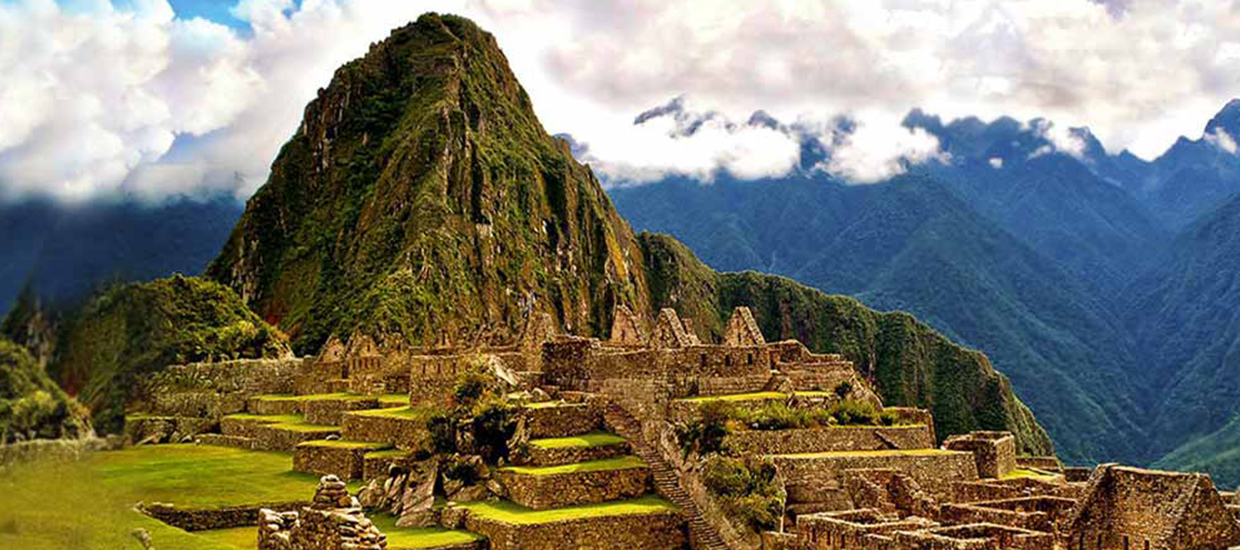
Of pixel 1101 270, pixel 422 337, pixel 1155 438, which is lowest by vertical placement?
pixel 1155 438

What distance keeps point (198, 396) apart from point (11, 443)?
164 feet

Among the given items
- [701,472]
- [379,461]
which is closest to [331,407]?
[379,461]

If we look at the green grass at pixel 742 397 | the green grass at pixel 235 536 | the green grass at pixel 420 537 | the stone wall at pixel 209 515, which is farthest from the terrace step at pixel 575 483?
the green grass at pixel 235 536

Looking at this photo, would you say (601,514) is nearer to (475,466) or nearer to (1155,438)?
(475,466)

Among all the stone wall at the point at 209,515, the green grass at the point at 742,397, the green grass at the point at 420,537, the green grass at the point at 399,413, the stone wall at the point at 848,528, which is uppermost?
the green grass at the point at 742,397

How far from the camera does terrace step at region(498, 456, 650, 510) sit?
89.5 ft

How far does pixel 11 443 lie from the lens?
684 centimetres

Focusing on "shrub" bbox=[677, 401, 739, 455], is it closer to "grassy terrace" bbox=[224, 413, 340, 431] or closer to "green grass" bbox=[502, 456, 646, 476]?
"green grass" bbox=[502, 456, 646, 476]

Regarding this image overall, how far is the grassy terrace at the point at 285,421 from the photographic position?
141ft

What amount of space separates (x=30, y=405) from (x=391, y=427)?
2745 centimetres

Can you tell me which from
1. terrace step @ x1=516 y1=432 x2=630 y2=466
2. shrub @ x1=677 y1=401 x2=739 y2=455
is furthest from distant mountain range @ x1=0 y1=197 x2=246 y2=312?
terrace step @ x1=516 y1=432 x2=630 y2=466

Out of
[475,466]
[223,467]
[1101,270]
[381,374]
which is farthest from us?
[1101,270]

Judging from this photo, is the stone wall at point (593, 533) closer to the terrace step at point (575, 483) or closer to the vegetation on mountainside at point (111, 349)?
the terrace step at point (575, 483)

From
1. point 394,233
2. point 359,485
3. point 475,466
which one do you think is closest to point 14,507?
point 475,466
